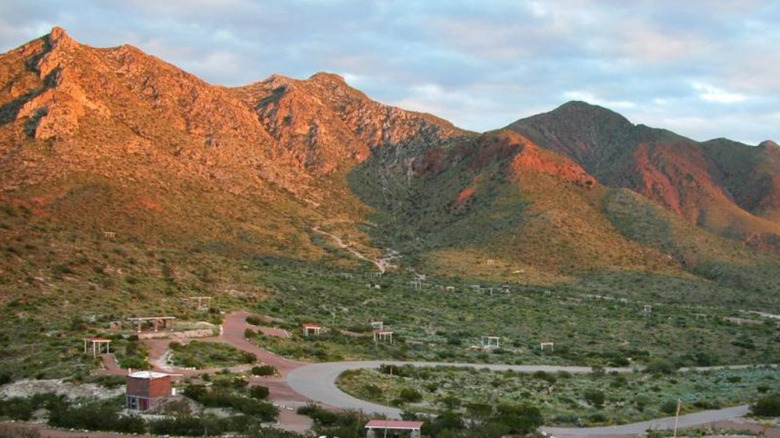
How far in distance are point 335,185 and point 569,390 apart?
9572 centimetres

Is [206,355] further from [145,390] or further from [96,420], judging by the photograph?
[96,420]

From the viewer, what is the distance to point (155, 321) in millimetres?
39312

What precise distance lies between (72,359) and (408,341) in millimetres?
22081

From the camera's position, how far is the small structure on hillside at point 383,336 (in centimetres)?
4566

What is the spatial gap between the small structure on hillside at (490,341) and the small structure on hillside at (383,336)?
6316 mm

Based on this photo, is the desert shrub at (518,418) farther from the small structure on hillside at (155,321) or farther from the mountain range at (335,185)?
the mountain range at (335,185)

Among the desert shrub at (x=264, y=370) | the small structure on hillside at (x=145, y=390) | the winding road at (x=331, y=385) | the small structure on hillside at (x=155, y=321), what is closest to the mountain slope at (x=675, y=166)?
the winding road at (x=331, y=385)

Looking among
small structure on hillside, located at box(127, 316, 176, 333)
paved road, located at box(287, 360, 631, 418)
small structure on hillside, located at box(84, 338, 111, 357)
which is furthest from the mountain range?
paved road, located at box(287, 360, 631, 418)

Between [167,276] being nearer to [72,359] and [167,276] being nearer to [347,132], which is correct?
[72,359]

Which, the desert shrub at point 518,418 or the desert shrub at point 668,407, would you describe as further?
the desert shrub at point 668,407

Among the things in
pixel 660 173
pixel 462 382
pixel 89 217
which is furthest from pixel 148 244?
pixel 660 173

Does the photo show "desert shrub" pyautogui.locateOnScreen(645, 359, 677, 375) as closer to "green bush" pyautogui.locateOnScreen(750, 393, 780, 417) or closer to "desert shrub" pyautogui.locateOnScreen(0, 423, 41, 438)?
"green bush" pyautogui.locateOnScreen(750, 393, 780, 417)

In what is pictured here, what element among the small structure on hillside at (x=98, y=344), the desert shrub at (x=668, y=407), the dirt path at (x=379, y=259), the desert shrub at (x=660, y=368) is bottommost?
the desert shrub at (x=660, y=368)

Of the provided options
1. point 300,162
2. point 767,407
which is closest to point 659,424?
point 767,407
